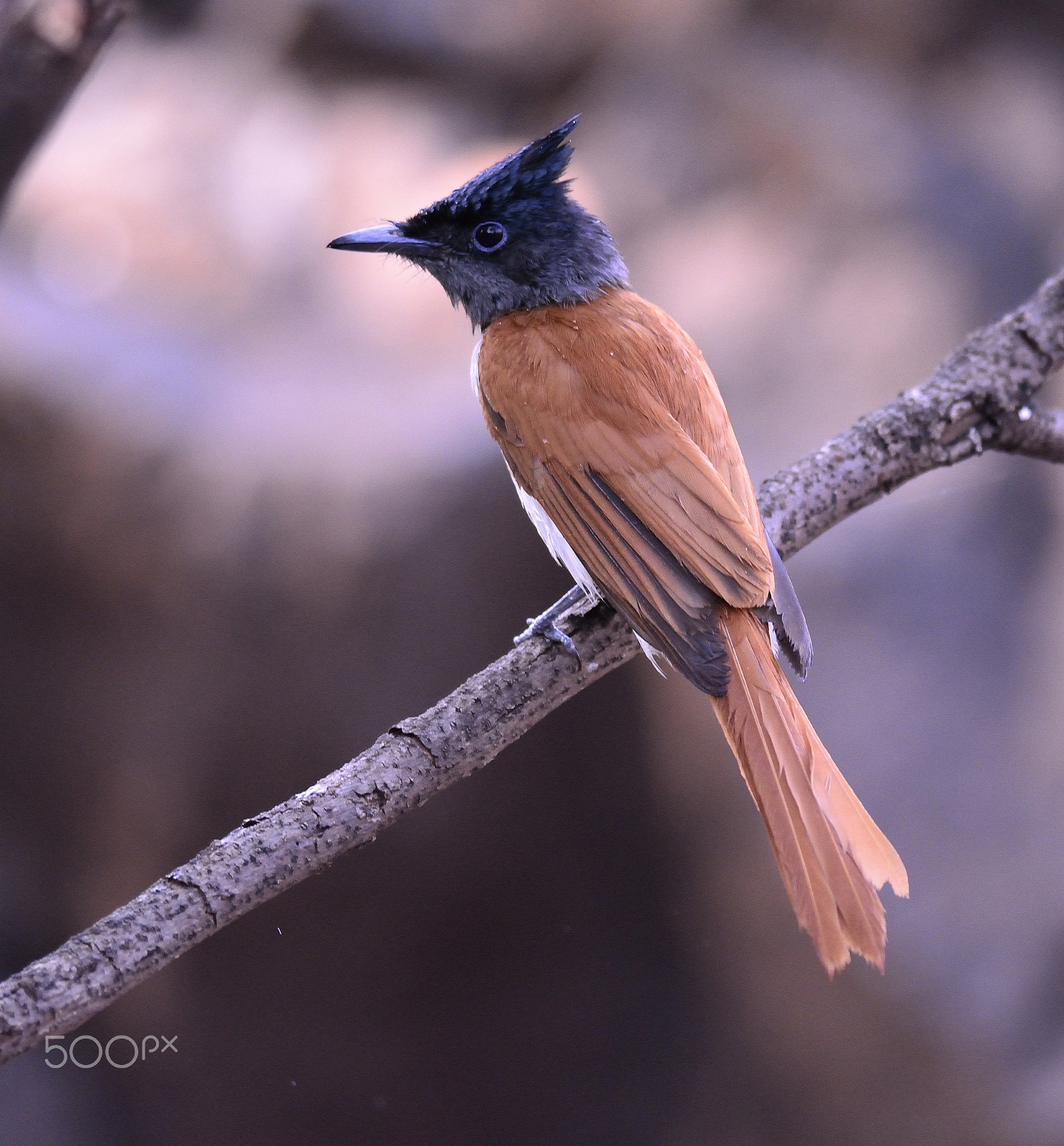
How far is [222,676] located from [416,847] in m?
0.63

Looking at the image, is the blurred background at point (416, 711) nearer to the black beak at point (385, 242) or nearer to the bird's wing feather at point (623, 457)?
the black beak at point (385, 242)

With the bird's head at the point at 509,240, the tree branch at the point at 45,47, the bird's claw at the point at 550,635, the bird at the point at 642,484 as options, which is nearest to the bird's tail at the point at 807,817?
the bird at the point at 642,484

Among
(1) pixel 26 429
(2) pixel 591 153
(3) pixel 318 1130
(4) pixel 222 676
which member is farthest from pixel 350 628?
(2) pixel 591 153

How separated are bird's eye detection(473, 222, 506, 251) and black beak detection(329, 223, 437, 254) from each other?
8 centimetres

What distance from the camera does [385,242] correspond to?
76.7 inches

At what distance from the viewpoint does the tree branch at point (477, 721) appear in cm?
106

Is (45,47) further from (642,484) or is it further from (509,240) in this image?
(642,484)

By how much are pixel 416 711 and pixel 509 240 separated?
1148 millimetres

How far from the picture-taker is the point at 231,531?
8.52 feet

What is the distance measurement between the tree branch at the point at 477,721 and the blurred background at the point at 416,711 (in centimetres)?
85

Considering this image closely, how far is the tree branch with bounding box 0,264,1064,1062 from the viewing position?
106 centimetres

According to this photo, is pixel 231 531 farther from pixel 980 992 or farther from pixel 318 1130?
pixel 980 992

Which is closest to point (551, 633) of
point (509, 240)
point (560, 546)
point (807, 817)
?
point (560, 546)

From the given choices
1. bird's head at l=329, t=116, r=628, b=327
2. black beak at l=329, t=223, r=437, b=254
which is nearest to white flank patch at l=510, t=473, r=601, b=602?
bird's head at l=329, t=116, r=628, b=327
